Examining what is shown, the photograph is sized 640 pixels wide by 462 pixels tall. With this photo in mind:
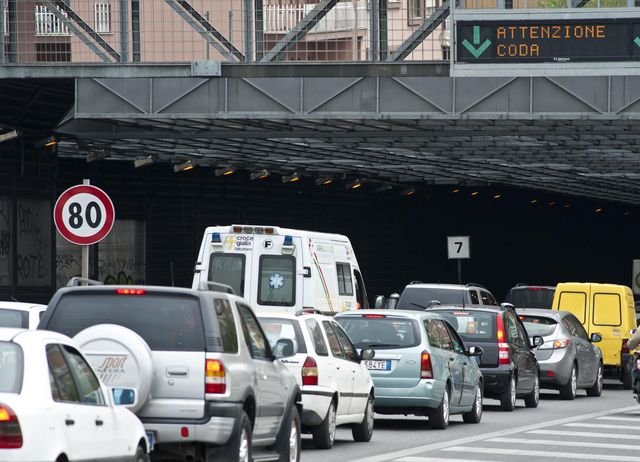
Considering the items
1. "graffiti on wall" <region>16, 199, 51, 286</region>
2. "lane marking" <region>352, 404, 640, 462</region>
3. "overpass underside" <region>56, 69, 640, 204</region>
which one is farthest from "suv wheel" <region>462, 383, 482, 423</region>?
"graffiti on wall" <region>16, 199, 51, 286</region>

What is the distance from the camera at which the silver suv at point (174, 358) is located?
37.7 ft

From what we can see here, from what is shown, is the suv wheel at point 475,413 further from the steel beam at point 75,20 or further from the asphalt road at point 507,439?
the steel beam at point 75,20

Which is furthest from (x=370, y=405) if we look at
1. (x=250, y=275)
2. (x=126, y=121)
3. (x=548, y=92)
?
(x=126, y=121)

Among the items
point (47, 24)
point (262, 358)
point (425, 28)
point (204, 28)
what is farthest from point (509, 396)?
point (47, 24)

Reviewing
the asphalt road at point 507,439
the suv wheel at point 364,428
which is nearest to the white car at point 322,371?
the suv wheel at point 364,428

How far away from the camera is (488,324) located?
24578 mm

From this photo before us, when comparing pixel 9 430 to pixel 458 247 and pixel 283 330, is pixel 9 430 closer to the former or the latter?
pixel 283 330

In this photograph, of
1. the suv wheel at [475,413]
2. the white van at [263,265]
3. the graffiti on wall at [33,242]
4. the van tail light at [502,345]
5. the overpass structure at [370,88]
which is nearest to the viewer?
the suv wheel at [475,413]

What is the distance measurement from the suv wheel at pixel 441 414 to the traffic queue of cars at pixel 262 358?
0.03 metres

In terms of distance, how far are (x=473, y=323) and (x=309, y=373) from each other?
27.8 ft

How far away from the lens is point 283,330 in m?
16.9

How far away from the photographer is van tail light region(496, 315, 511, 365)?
24.2 meters

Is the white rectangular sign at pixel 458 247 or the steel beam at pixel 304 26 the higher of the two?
the steel beam at pixel 304 26

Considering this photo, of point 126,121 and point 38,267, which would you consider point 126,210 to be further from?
point 126,121
